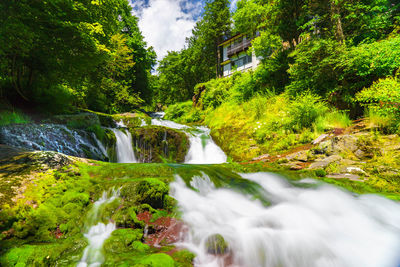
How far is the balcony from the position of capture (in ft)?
95.3

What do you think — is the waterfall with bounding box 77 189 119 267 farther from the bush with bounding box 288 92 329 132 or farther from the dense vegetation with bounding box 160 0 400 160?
the bush with bounding box 288 92 329 132

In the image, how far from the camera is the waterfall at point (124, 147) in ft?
28.5

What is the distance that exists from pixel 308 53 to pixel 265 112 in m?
3.61

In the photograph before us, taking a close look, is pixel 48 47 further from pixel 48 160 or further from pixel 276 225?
pixel 276 225

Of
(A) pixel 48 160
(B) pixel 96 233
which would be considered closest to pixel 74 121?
(A) pixel 48 160

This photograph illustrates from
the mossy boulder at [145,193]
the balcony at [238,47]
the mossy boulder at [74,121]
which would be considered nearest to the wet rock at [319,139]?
the mossy boulder at [145,193]

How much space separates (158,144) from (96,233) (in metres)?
7.10

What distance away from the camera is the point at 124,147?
8.99 metres

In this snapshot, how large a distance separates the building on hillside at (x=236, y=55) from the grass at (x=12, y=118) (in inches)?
1099

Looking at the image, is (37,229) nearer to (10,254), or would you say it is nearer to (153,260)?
(10,254)

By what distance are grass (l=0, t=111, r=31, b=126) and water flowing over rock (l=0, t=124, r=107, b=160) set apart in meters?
1.31

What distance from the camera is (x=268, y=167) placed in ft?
20.4

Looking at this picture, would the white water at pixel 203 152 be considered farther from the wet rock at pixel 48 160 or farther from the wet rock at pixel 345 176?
the wet rock at pixel 48 160

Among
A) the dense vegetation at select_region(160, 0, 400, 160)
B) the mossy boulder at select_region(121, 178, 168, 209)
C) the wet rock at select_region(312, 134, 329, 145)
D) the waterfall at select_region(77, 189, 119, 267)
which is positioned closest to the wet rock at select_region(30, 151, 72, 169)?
the waterfall at select_region(77, 189, 119, 267)
